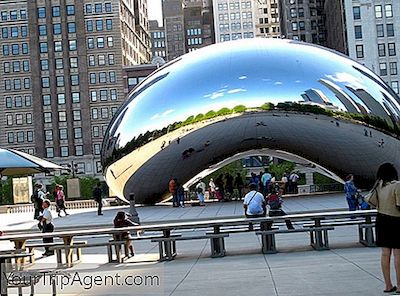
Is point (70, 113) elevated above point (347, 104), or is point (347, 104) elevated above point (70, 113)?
point (70, 113)

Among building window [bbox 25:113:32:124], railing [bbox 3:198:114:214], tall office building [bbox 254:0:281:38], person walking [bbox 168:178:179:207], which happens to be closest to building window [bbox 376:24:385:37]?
building window [bbox 25:113:32:124]

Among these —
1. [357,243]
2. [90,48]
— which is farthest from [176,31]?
[357,243]

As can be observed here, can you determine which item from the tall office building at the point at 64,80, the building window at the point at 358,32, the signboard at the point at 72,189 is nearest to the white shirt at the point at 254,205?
the signboard at the point at 72,189

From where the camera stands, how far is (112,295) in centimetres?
799

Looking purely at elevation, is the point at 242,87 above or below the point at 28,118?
below

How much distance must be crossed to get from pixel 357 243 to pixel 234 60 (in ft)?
35.7

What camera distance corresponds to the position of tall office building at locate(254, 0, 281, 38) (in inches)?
5645

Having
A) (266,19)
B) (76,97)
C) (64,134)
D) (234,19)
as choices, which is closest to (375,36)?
(76,97)

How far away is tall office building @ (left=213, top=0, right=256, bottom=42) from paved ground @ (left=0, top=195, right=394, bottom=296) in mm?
130143

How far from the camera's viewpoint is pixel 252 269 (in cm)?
941

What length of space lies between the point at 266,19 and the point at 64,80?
222 ft

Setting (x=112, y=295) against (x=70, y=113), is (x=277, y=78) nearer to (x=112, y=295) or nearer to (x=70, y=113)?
(x=112, y=295)

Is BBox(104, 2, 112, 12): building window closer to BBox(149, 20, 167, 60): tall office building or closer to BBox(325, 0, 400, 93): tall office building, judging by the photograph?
BBox(325, 0, 400, 93): tall office building

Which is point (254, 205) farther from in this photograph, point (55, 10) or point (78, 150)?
point (55, 10)
